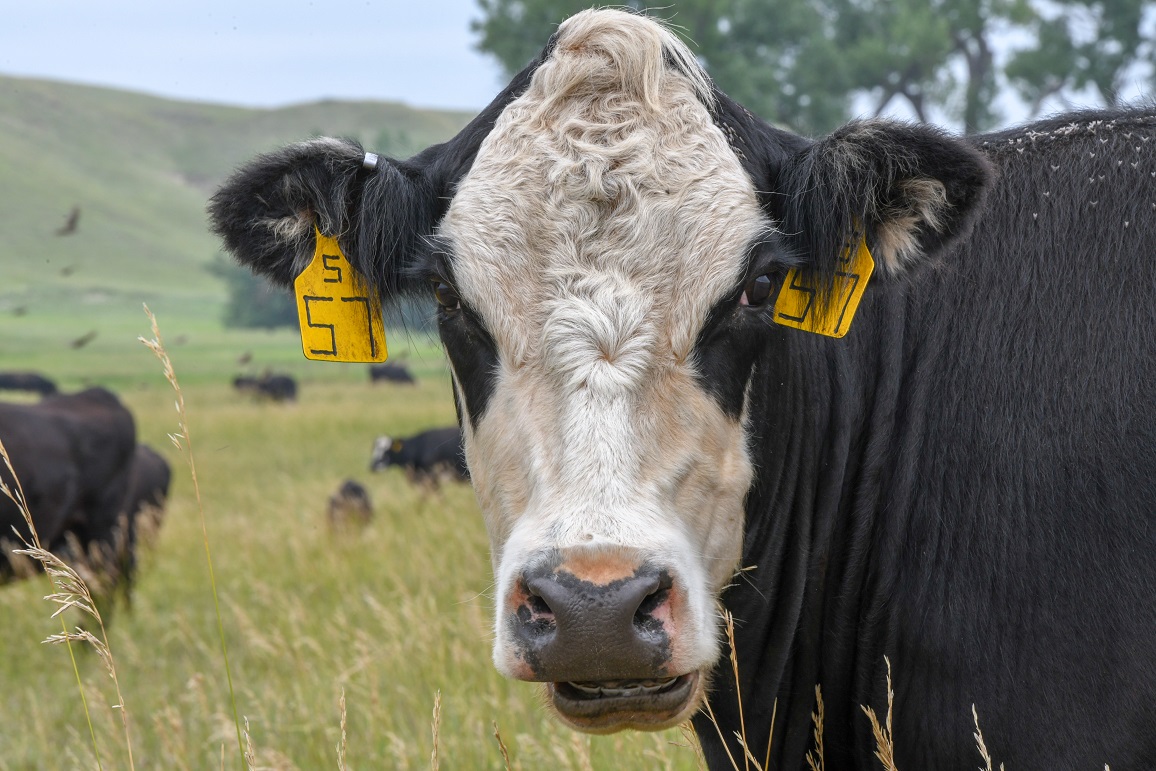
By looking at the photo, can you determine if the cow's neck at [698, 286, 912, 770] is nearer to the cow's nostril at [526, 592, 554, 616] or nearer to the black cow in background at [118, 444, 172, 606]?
the cow's nostril at [526, 592, 554, 616]

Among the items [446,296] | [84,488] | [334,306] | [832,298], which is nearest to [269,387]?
[84,488]

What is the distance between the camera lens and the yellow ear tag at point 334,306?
10.0 ft

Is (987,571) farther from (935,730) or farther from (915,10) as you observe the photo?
(915,10)

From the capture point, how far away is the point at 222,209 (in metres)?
2.98

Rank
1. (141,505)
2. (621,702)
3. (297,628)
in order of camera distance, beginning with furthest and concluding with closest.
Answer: (141,505) < (297,628) < (621,702)

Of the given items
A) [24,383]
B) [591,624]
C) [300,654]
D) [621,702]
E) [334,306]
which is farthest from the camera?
[24,383]

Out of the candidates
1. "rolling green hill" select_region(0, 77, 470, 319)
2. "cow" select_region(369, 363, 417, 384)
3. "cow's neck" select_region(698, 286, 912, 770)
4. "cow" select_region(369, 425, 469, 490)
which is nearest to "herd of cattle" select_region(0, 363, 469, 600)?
"cow" select_region(369, 425, 469, 490)

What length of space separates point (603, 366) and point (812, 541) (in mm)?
982

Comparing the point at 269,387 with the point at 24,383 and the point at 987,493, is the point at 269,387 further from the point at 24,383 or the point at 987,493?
the point at 987,493

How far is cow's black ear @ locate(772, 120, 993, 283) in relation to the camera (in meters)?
2.59

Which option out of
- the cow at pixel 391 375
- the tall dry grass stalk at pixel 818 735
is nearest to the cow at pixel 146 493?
the tall dry grass stalk at pixel 818 735

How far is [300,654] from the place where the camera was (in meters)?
5.75

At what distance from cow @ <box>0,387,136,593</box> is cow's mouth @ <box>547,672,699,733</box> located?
670 cm

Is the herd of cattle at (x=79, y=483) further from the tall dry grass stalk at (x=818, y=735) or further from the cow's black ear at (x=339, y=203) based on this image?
the tall dry grass stalk at (x=818, y=735)
